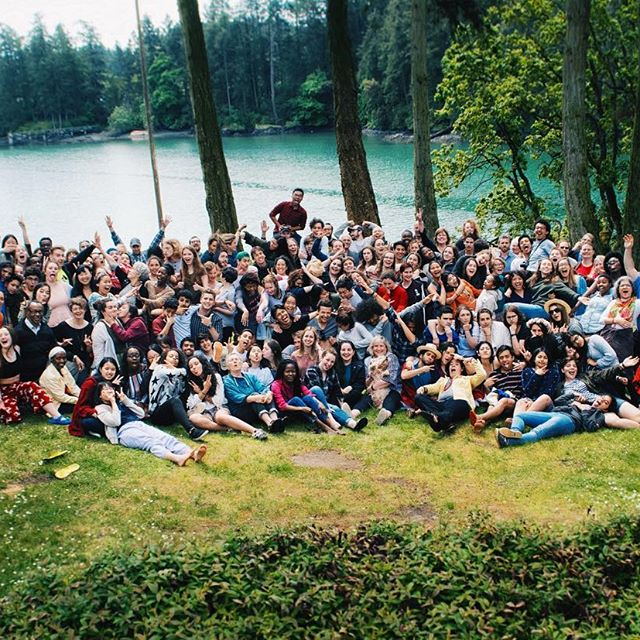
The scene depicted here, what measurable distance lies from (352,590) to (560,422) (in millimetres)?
3705

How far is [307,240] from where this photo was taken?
11695 mm

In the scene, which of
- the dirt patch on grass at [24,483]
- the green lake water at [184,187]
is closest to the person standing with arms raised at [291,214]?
the dirt patch on grass at [24,483]

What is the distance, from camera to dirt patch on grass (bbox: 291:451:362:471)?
780 centimetres

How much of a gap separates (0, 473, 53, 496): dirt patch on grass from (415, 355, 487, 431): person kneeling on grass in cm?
414

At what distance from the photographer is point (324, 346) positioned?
30.5ft

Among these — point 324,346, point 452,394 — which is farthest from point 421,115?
point 452,394

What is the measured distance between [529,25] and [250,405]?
666 inches

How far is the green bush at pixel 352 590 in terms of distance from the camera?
494 centimetres

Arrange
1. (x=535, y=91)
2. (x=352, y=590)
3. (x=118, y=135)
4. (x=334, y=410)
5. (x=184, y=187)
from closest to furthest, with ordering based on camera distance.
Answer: (x=352, y=590) → (x=334, y=410) → (x=535, y=91) → (x=184, y=187) → (x=118, y=135)

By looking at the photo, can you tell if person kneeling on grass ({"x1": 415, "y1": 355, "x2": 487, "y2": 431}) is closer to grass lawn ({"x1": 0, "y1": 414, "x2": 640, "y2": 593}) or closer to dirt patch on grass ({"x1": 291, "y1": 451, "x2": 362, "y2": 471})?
grass lawn ({"x1": 0, "y1": 414, "x2": 640, "y2": 593})

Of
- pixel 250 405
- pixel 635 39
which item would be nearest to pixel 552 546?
pixel 250 405

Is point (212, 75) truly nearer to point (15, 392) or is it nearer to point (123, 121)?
point (123, 121)

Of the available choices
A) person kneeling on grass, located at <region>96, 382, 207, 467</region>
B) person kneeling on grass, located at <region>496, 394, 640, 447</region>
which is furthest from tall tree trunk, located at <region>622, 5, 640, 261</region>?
person kneeling on grass, located at <region>96, 382, 207, 467</region>

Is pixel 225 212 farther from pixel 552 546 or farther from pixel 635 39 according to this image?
pixel 635 39
